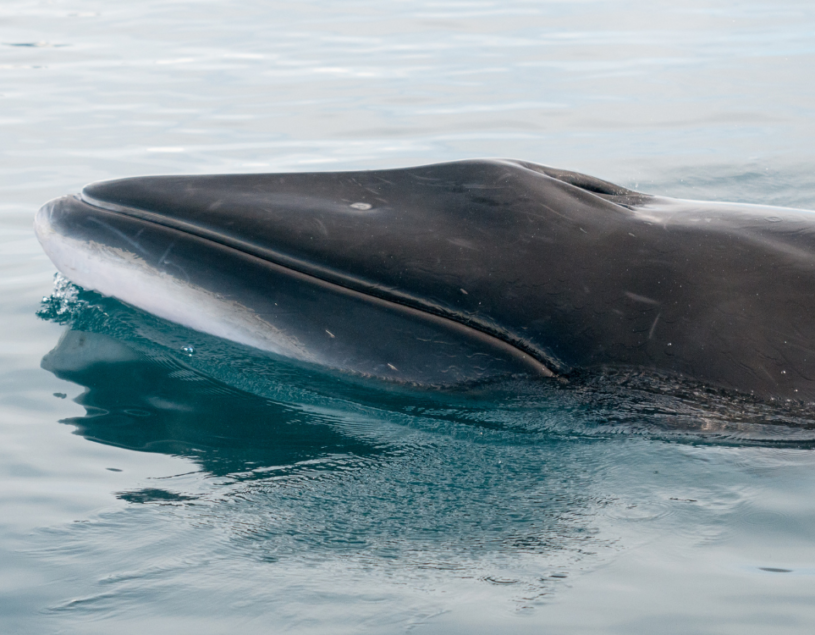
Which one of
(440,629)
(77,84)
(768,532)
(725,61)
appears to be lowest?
(440,629)

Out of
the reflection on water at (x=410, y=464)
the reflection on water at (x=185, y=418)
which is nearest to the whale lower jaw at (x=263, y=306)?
the reflection on water at (x=410, y=464)

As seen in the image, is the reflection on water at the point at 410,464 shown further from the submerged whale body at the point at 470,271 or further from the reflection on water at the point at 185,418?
the submerged whale body at the point at 470,271

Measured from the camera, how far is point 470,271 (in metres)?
4.92

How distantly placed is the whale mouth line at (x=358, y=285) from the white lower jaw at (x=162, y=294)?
0.27m

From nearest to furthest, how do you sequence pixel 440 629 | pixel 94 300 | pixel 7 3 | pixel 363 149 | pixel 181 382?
pixel 440 629 → pixel 181 382 → pixel 94 300 → pixel 363 149 → pixel 7 3

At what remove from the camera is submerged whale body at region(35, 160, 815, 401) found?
4707 millimetres

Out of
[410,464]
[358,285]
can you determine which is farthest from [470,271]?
[410,464]

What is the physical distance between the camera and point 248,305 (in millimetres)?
5266

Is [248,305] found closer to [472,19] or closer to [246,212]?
[246,212]

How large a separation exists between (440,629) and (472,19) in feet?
65.3

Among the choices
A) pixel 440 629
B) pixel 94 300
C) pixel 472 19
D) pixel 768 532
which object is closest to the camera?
pixel 440 629

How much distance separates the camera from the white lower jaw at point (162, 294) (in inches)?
209

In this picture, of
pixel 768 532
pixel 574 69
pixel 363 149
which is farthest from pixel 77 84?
pixel 768 532

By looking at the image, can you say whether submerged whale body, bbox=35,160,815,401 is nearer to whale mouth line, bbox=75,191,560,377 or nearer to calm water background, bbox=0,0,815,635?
whale mouth line, bbox=75,191,560,377
